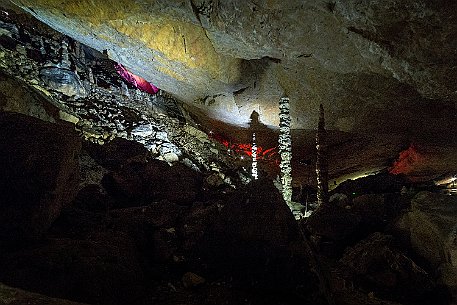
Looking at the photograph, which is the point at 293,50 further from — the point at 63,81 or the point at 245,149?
the point at 63,81

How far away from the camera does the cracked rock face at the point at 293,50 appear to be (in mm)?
6570

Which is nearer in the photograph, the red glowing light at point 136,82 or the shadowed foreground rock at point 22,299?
the shadowed foreground rock at point 22,299

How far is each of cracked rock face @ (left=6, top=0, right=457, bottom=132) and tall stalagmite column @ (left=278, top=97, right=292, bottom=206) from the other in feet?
2.71

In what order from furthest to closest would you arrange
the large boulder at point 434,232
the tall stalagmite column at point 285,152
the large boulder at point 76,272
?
the tall stalagmite column at point 285,152 → the large boulder at point 434,232 → the large boulder at point 76,272

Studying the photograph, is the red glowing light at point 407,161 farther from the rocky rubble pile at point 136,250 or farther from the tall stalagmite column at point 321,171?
the rocky rubble pile at point 136,250

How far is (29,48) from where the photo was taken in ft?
48.7

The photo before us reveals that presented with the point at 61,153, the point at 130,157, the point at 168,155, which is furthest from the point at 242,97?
the point at 61,153

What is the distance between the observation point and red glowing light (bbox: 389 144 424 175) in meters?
16.4

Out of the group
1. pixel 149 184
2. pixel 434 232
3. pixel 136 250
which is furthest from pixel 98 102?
pixel 434 232

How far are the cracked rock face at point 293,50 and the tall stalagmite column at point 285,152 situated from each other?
83 cm

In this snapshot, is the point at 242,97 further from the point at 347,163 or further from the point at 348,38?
the point at 347,163

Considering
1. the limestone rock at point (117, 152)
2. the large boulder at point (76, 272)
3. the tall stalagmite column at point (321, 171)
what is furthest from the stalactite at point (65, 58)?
the large boulder at point (76, 272)

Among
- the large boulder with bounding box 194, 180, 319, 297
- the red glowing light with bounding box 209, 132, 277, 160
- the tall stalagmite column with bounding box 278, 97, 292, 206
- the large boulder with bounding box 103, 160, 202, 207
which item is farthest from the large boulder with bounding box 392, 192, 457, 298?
the red glowing light with bounding box 209, 132, 277, 160

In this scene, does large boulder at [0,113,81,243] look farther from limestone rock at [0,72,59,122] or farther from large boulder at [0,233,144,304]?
limestone rock at [0,72,59,122]
